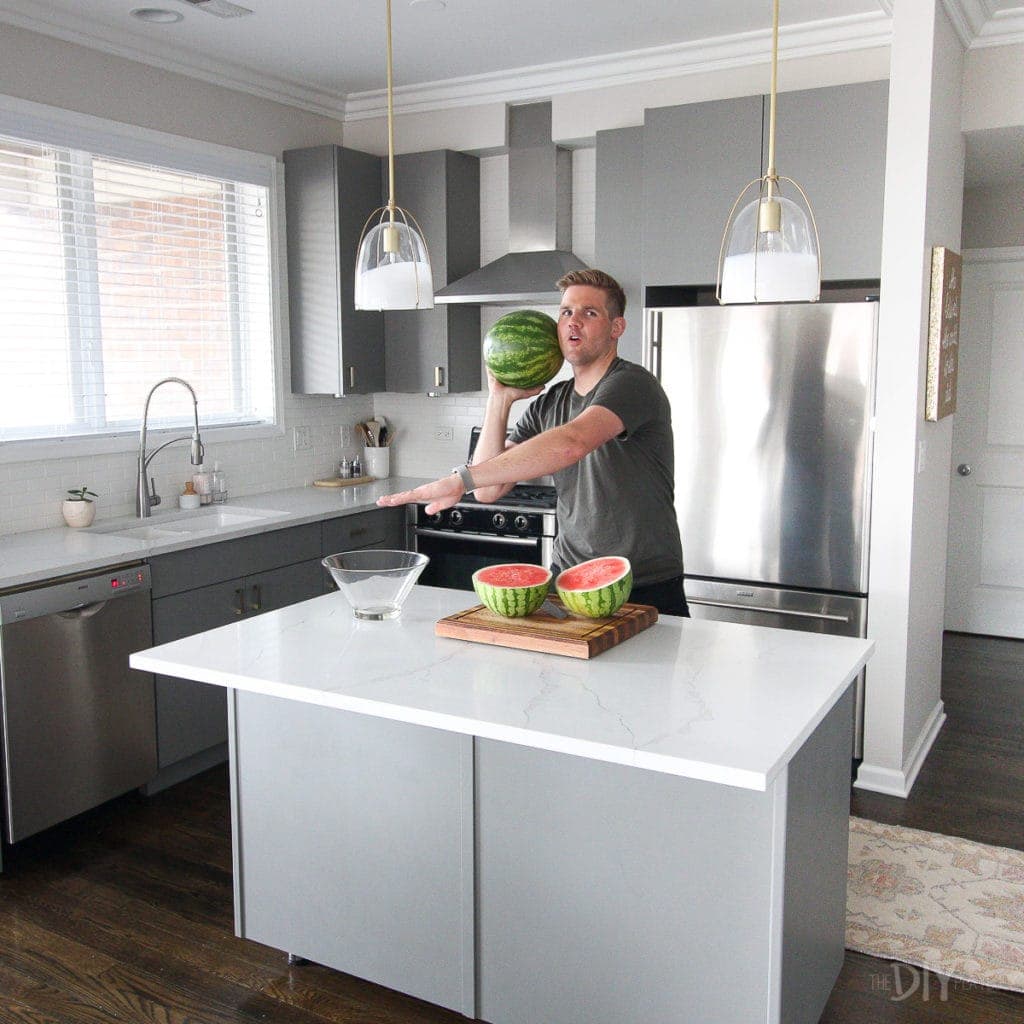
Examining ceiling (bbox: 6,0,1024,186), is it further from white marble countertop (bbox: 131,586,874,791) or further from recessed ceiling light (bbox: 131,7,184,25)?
white marble countertop (bbox: 131,586,874,791)

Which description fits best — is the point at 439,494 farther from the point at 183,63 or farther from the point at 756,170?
the point at 183,63

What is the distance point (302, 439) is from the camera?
5.23m

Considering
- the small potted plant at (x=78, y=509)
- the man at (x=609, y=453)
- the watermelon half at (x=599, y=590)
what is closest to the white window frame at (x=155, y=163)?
the small potted plant at (x=78, y=509)

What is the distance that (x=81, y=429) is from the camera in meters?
4.14

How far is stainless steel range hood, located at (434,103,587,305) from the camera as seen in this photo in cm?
476

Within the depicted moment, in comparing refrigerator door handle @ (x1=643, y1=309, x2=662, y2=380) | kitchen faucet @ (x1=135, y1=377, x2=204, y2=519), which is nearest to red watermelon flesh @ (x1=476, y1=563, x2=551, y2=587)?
refrigerator door handle @ (x1=643, y1=309, x2=662, y2=380)

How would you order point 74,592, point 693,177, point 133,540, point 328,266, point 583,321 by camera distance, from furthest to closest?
point 328,266
point 693,177
point 133,540
point 74,592
point 583,321

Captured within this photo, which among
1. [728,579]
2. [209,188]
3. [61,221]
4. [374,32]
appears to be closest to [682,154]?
[374,32]

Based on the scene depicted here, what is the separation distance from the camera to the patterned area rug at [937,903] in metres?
2.76

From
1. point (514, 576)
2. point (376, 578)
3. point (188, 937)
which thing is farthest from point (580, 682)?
point (188, 937)

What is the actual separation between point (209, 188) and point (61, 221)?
32.8 inches

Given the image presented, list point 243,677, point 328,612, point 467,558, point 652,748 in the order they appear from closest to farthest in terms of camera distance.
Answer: point 652,748
point 243,677
point 328,612
point 467,558

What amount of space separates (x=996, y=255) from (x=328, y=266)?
11.8ft

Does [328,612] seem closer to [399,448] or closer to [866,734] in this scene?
[866,734]
